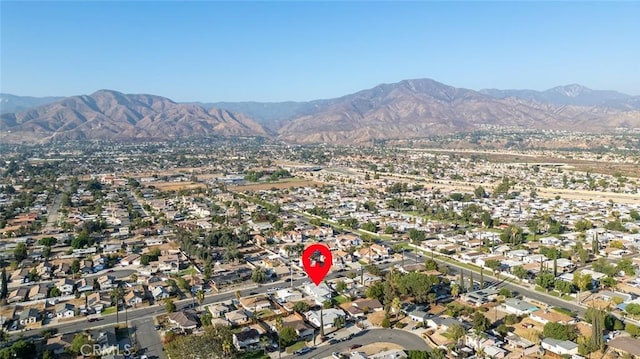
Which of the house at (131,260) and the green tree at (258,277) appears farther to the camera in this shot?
the house at (131,260)

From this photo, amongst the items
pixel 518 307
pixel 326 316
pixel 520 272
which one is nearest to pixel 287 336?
pixel 326 316

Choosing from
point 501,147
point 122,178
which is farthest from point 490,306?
point 501,147

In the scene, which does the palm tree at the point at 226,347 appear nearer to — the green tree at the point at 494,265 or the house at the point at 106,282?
the house at the point at 106,282

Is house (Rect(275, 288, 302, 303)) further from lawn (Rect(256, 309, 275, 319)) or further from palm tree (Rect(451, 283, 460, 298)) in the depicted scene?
palm tree (Rect(451, 283, 460, 298))

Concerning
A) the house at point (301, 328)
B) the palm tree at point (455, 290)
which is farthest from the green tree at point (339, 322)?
the palm tree at point (455, 290)

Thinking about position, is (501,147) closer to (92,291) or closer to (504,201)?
(504,201)
